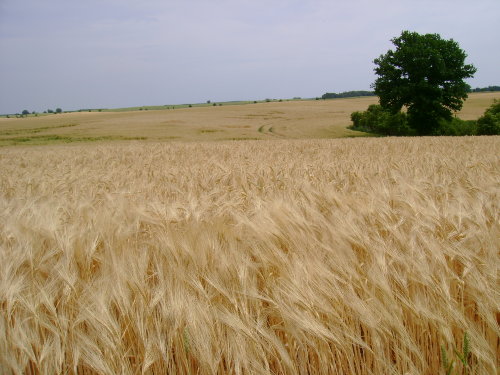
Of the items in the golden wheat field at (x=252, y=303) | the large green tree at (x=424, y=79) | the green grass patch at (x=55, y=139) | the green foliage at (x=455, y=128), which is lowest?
the green foliage at (x=455, y=128)

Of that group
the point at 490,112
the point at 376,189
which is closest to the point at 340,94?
the point at 490,112

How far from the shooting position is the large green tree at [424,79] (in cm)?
2897

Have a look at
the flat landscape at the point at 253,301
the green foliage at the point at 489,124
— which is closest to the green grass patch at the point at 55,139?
the flat landscape at the point at 253,301

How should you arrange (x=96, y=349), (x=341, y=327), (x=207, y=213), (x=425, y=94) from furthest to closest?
(x=425, y=94), (x=207, y=213), (x=341, y=327), (x=96, y=349)

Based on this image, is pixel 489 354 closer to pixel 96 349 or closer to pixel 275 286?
pixel 275 286

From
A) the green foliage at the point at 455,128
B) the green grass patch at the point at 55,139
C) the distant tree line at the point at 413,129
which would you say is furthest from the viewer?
the green foliage at the point at 455,128

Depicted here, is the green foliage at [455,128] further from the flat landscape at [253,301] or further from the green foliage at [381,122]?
the flat landscape at [253,301]

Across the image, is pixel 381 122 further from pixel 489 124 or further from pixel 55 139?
pixel 55 139

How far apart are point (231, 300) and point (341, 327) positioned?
1.10 ft

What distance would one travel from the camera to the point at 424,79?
2900cm

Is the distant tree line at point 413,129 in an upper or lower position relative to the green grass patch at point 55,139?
lower

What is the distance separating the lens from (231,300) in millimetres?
989

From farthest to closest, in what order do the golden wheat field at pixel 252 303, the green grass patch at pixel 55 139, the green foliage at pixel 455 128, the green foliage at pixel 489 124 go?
the green foliage at pixel 455 128 < the green grass patch at pixel 55 139 < the green foliage at pixel 489 124 < the golden wheat field at pixel 252 303

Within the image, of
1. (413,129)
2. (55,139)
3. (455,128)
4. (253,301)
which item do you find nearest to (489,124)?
(455,128)
